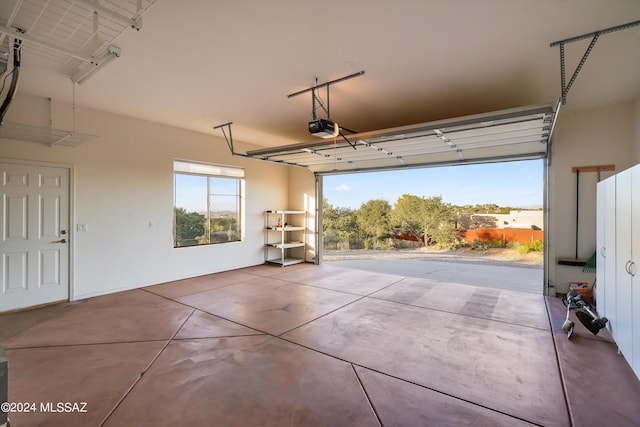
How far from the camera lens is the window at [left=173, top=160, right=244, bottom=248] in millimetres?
6574

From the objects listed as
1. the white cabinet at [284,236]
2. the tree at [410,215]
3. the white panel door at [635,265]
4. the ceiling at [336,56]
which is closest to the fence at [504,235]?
the tree at [410,215]

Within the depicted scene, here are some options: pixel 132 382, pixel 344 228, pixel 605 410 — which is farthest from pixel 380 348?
pixel 344 228

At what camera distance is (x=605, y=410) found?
7.54 ft

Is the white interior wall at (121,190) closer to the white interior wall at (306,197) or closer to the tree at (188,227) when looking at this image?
the tree at (188,227)

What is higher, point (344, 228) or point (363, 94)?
point (363, 94)

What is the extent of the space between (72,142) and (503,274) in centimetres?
921

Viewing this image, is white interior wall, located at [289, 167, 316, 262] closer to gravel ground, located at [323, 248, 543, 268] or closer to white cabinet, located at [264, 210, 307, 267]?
white cabinet, located at [264, 210, 307, 267]

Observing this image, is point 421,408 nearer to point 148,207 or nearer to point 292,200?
point 148,207

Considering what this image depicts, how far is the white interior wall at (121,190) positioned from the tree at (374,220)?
860 cm

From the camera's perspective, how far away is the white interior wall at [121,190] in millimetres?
4836

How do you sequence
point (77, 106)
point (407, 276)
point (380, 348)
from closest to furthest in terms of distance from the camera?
point (380, 348), point (77, 106), point (407, 276)

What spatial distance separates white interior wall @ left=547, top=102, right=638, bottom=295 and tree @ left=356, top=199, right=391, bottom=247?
9166 millimetres

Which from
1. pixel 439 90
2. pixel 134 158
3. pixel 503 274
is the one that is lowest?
pixel 503 274

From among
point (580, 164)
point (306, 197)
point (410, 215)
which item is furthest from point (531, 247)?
point (306, 197)
